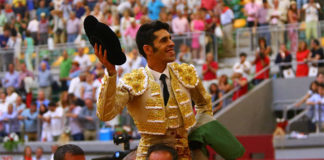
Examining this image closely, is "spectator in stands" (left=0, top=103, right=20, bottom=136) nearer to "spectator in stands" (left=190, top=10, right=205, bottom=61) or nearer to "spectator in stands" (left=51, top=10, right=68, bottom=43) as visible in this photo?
"spectator in stands" (left=190, top=10, right=205, bottom=61)

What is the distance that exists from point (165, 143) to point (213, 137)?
0.34m


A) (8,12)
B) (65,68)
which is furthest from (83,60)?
(8,12)

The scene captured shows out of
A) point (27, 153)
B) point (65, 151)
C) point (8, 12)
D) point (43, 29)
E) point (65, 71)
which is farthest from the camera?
point (8, 12)

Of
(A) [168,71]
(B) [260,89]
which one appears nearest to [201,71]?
(B) [260,89]

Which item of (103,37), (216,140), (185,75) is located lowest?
(216,140)

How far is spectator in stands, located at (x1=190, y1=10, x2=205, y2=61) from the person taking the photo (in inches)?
611

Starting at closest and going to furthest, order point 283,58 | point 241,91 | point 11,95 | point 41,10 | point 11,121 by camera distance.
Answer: point 241,91, point 283,58, point 11,121, point 11,95, point 41,10

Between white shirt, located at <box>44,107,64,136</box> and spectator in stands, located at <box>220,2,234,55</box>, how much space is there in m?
3.79

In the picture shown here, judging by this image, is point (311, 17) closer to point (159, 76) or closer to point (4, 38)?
point (4, 38)

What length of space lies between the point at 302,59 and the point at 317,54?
1.08 feet

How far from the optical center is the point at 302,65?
1464 centimetres

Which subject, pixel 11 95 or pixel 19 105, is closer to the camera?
pixel 19 105

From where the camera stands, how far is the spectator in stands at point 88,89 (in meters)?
14.4

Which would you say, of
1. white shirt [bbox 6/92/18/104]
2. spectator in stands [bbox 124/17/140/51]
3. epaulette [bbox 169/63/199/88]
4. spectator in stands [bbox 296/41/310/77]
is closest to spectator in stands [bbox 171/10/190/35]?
spectator in stands [bbox 124/17/140/51]
